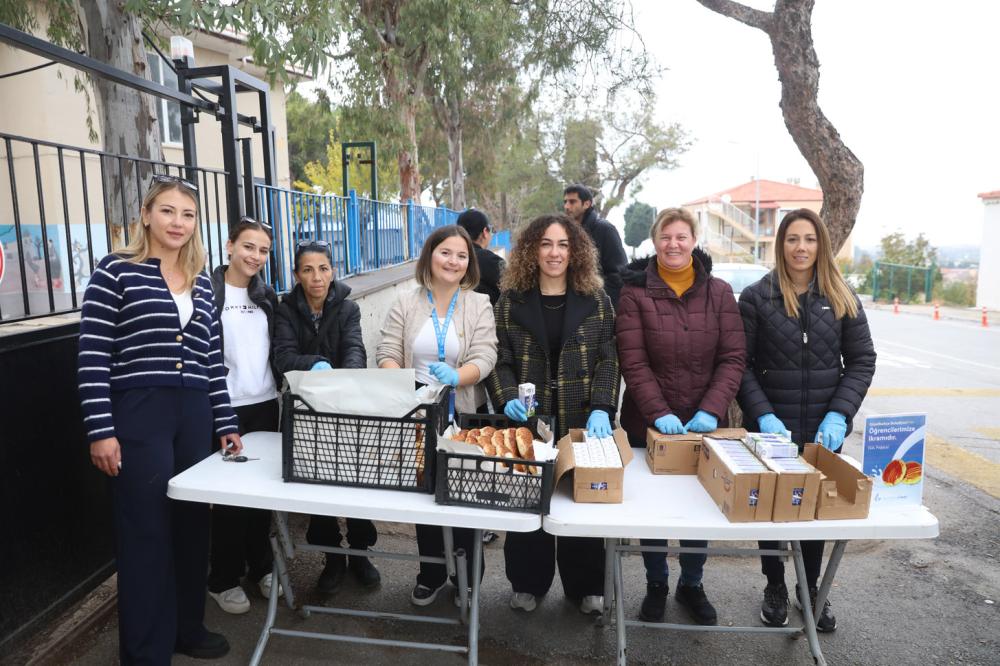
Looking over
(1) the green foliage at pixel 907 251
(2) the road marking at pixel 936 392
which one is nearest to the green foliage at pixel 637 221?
(1) the green foliage at pixel 907 251

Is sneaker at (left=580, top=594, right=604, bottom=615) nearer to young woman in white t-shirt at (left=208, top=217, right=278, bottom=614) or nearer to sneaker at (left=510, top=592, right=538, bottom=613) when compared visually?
sneaker at (left=510, top=592, right=538, bottom=613)

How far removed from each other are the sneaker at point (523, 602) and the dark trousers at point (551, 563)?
24mm

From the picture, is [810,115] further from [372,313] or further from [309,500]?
[309,500]

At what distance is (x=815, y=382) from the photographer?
291cm

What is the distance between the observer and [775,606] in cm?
311

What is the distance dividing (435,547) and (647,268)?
1.67 m

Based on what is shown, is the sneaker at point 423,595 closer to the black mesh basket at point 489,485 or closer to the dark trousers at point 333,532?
the dark trousers at point 333,532

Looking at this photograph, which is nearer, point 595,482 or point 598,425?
point 595,482

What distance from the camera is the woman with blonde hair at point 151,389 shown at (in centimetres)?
225

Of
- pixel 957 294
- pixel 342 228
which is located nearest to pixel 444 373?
pixel 342 228

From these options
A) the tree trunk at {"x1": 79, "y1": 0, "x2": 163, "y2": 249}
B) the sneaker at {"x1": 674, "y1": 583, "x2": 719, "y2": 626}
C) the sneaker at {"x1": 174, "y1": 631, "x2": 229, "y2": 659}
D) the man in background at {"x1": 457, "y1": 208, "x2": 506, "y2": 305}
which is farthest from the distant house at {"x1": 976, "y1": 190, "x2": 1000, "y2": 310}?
the sneaker at {"x1": 174, "y1": 631, "x2": 229, "y2": 659}

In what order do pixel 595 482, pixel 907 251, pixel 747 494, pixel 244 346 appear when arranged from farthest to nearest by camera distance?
1. pixel 907 251
2. pixel 244 346
3. pixel 595 482
4. pixel 747 494

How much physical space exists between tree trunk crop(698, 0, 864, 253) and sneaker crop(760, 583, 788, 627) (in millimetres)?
2982

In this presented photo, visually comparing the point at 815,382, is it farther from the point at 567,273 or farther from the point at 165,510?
the point at 165,510
